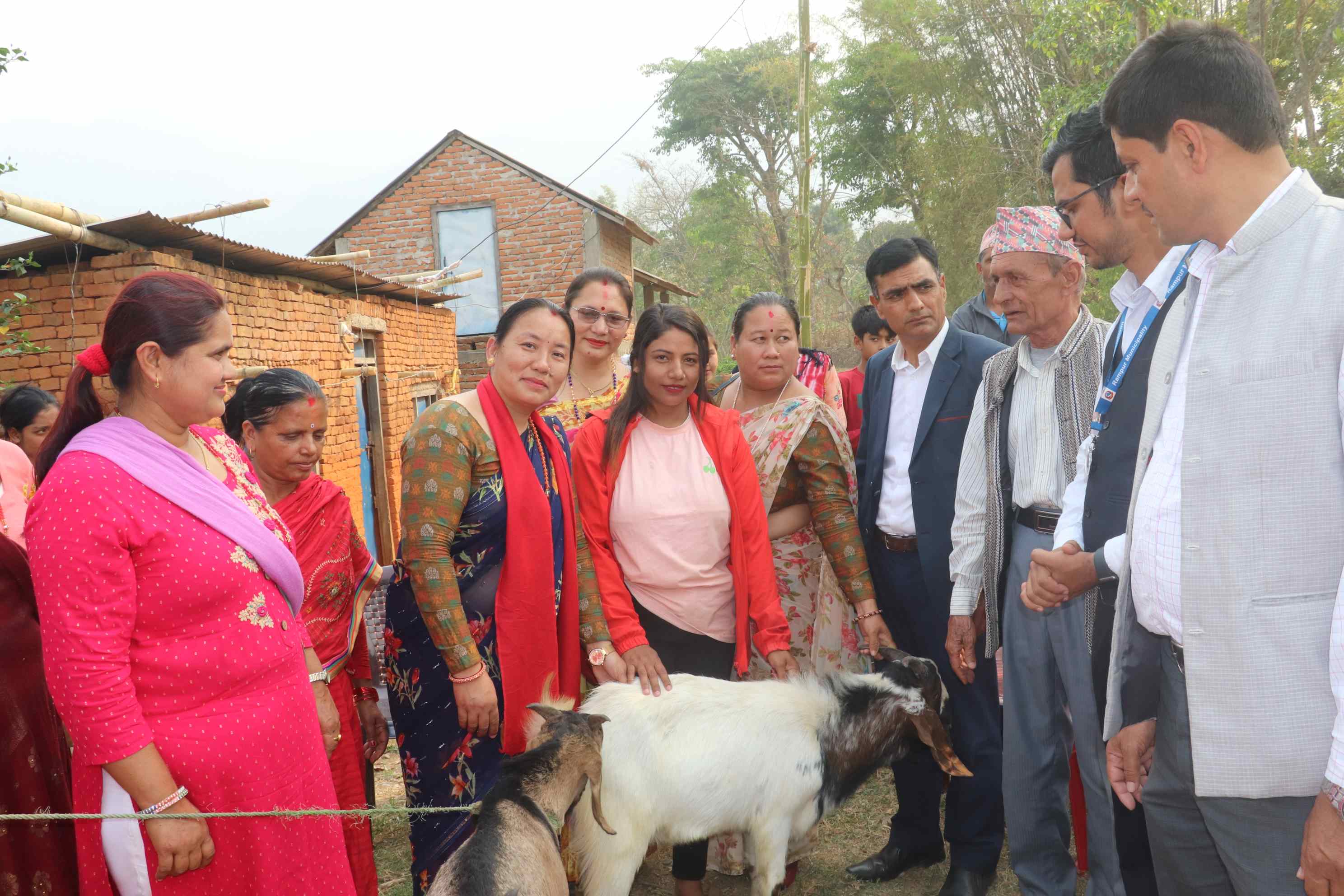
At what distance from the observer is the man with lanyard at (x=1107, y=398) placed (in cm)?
231

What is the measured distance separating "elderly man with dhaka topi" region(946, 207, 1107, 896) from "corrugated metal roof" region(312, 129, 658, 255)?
541 inches

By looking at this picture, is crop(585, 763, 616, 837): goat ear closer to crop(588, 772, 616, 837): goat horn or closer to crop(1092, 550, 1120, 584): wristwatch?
crop(588, 772, 616, 837): goat horn

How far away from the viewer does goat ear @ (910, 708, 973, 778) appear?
2.93m

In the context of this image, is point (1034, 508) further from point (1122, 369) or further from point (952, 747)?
point (952, 747)

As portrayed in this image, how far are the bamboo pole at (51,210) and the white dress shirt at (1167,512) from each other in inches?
210

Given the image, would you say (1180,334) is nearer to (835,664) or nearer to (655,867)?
(835,664)

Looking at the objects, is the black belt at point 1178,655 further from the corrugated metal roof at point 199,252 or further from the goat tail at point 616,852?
the corrugated metal roof at point 199,252

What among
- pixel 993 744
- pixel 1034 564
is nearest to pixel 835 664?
pixel 993 744

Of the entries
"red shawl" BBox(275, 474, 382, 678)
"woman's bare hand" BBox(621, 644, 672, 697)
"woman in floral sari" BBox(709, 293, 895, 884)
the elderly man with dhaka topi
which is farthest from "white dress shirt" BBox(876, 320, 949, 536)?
"red shawl" BBox(275, 474, 382, 678)

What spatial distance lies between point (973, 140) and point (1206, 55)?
19.8 meters

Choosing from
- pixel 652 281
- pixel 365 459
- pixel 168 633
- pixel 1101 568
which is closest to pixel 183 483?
pixel 168 633

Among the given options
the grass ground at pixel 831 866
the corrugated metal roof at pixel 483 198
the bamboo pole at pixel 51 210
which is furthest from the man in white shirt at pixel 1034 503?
the corrugated metal roof at pixel 483 198

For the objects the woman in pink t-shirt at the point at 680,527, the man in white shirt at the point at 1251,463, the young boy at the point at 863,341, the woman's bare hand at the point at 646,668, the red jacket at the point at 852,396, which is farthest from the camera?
the young boy at the point at 863,341

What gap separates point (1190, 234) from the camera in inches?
63.8
